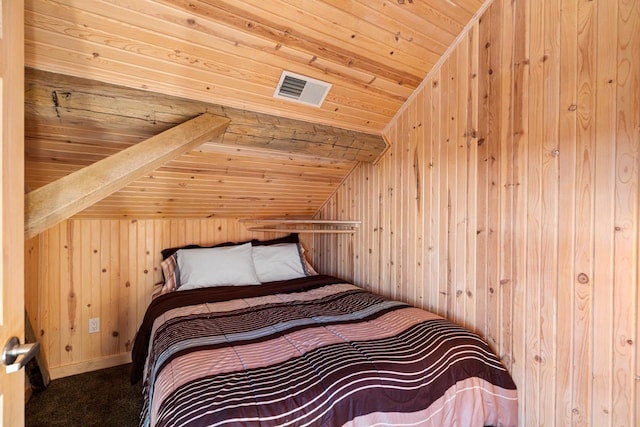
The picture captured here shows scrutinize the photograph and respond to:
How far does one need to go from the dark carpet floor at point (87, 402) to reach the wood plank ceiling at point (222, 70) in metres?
1.20

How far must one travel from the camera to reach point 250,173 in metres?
2.36

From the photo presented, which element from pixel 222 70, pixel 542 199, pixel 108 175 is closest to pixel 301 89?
pixel 222 70

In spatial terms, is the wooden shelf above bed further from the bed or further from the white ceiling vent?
the white ceiling vent

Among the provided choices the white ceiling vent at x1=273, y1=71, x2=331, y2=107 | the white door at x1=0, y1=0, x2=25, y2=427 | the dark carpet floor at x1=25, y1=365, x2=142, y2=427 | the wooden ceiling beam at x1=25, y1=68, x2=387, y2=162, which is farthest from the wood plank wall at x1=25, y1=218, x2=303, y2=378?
the white door at x1=0, y1=0, x2=25, y2=427

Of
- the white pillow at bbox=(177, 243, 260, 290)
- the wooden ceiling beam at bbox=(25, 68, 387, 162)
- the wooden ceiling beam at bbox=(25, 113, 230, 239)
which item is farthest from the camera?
the white pillow at bbox=(177, 243, 260, 290)

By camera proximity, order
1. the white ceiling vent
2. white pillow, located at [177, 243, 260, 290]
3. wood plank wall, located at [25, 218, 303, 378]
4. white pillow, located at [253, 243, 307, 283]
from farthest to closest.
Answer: white pillow, located at [253, 243, 307, 283], white pillow, located at [177, 243, 260, 290], wood plank wall, located at [25, 218, 303, 378], the white ceiling vent

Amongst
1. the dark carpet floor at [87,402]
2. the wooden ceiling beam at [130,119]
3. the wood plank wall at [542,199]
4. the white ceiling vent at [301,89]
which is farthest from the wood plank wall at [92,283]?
the wood plank wall at [542,199]

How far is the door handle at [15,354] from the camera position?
2.17 feet

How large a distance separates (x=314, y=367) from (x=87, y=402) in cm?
173

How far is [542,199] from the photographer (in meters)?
1.40

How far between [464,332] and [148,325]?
178cm

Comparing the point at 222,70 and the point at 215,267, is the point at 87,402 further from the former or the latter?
the point at 222,70

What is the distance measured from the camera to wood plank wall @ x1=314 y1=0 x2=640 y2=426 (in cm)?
117

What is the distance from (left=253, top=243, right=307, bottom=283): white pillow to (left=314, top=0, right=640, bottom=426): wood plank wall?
108 centimetres
